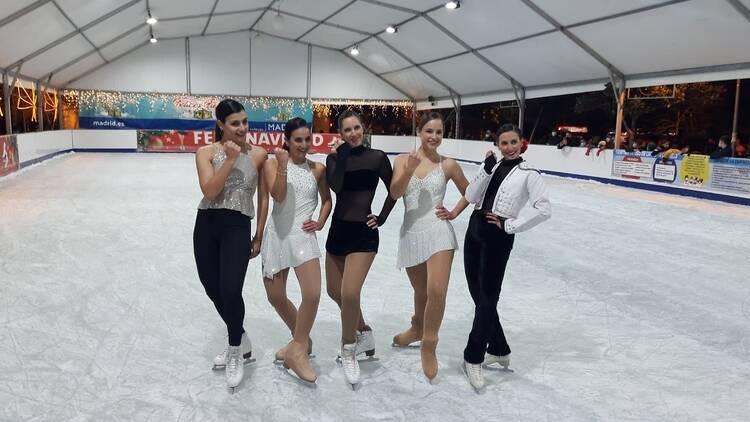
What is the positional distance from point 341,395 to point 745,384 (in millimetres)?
2019

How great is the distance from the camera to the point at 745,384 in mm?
2965

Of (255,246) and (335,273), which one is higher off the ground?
(255,246)

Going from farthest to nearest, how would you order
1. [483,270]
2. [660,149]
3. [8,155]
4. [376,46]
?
[376,46]
[660,149]
[8,155]
[483,270]

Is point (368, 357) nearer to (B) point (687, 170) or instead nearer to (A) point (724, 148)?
(A) point (724, 148)

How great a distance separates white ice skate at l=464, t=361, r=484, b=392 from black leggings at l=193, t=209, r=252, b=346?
1.11 metres

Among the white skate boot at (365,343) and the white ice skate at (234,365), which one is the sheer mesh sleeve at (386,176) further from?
the white ice skate at (234,365)

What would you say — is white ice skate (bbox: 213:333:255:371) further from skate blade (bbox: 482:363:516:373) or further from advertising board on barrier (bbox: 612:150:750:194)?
advertising board on barrier (bbox: 612:150:750:194)

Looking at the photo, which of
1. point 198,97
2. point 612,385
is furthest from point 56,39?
point 612,385

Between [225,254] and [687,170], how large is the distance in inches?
442

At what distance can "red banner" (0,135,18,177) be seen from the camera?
39.0ft

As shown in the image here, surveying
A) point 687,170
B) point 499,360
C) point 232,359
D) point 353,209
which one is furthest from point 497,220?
point 687,170

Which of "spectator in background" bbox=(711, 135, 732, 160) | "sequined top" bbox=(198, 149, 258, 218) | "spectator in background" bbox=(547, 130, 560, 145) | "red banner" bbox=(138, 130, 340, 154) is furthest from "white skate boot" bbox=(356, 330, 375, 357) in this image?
"red banner" bbox=(138, 130, 340, 154)

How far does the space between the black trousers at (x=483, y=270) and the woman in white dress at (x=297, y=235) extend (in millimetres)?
746

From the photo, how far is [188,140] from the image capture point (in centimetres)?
2212
